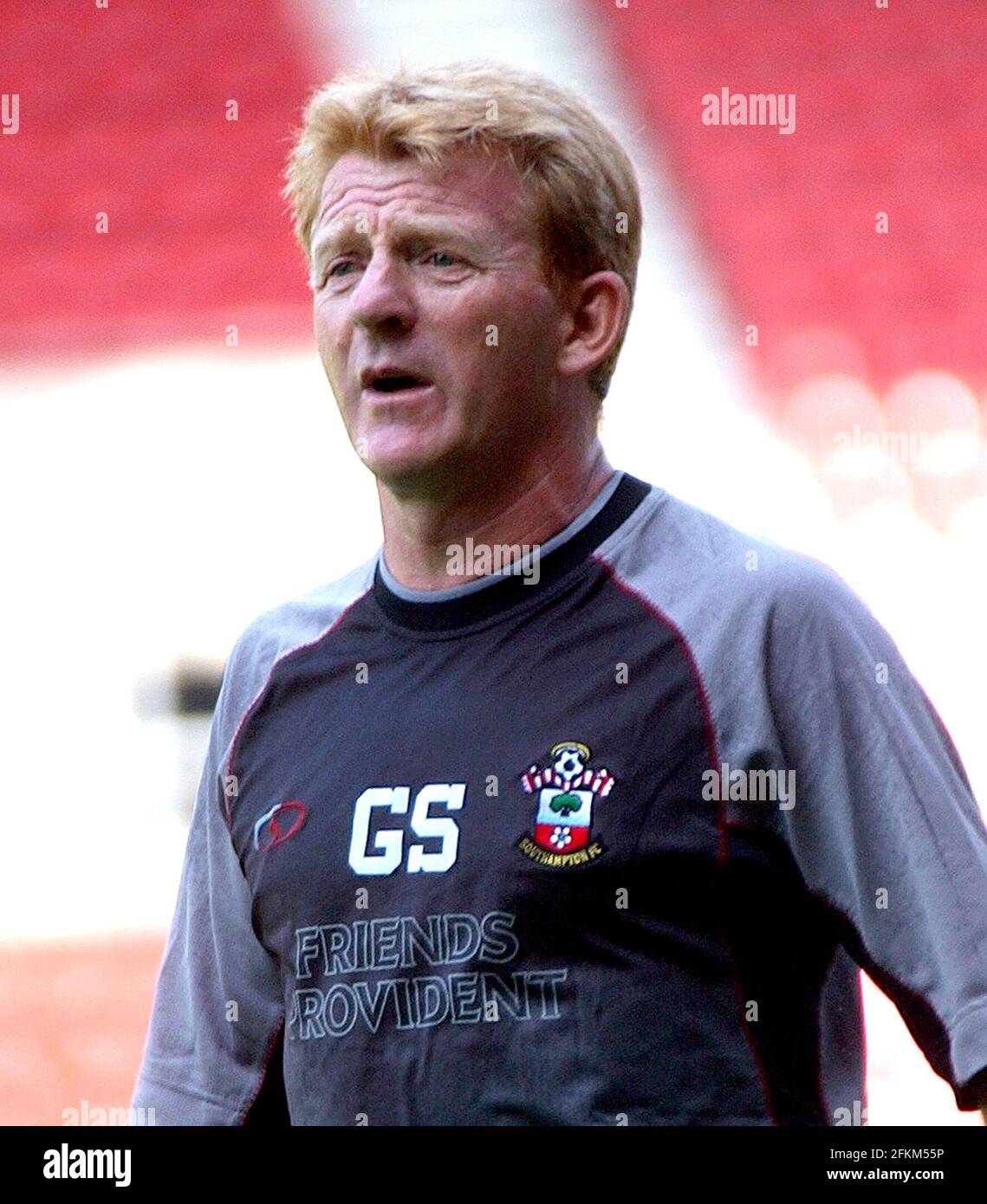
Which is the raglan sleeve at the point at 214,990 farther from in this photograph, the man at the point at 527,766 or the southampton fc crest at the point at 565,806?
the southampton fc crest at the point at 565,806

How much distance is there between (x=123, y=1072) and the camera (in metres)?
4.50

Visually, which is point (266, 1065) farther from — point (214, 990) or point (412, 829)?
point (412, 829)

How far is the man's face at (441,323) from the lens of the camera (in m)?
1.54

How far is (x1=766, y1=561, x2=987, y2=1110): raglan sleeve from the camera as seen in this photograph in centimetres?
136

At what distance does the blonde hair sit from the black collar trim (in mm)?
145

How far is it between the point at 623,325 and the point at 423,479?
24 cm

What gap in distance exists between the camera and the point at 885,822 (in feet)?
4.56

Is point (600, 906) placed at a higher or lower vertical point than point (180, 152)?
lower

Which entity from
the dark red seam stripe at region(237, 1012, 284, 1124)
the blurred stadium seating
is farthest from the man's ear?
the blurred stadium seating

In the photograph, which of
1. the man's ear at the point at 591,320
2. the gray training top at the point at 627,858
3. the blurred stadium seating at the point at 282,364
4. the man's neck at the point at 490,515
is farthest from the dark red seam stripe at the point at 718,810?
the blurred stadium seating at the point at 282,364

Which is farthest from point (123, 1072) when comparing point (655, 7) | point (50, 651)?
point (655, 7)

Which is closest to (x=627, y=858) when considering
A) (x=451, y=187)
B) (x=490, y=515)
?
(x=490, y=515)

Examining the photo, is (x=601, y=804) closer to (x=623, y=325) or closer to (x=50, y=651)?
(x=623, y=325)

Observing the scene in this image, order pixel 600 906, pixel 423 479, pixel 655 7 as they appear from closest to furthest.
→ 1. pixel 600 906
2. pixel 423 479
3. pixel 655 7
